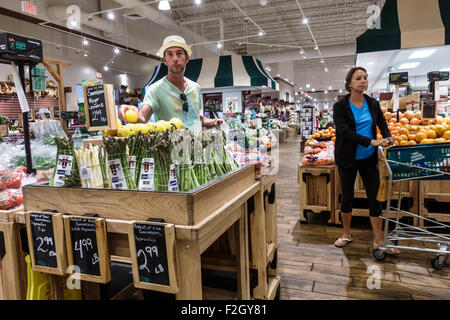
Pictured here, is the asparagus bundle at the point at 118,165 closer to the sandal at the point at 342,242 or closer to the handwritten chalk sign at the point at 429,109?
the sandal at the point at 342,242

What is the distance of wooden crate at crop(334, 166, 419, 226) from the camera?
11.0 feet

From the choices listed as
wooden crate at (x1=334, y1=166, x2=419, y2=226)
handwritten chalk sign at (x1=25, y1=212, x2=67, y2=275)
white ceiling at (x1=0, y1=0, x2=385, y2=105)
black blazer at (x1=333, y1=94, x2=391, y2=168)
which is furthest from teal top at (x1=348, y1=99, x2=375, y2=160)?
white ceiling at (x1=0, y1=0, x2=385, y2=105)

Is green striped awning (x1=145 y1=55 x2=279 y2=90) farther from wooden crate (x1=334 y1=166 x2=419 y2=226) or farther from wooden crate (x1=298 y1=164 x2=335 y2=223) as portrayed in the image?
wooden crate (x1=334 y1=166 x2=419 y2=226)

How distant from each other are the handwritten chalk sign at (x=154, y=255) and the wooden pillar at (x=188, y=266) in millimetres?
34

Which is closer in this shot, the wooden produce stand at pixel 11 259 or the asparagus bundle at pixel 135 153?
the asparagus bundle at pixel 135 153

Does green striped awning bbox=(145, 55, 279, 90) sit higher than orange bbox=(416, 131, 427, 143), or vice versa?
green striped awning bbox=(145, 55, 279, 90)

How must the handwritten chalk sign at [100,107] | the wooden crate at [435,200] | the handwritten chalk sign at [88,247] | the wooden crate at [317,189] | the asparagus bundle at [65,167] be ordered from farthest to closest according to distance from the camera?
the wooden crate at [317,189], the wooden crate at [435,200], the handwritten chalk sign at [100,107], the asparagus bundle at [65,167], the handwritten chalk sign at [88,247]

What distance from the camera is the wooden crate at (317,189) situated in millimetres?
3621

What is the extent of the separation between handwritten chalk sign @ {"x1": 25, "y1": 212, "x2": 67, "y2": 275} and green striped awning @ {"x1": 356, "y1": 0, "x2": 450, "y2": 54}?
5646mm

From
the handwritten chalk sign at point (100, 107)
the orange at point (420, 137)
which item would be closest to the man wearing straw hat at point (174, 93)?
the handwritten chalk sign at point (100, 107)

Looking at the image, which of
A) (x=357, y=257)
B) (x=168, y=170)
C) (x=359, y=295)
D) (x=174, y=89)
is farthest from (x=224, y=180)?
(x=357, y=257)

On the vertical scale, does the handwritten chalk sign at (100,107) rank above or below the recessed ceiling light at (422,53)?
below

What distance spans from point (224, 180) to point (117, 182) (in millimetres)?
451

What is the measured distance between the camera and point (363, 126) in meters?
2.81
